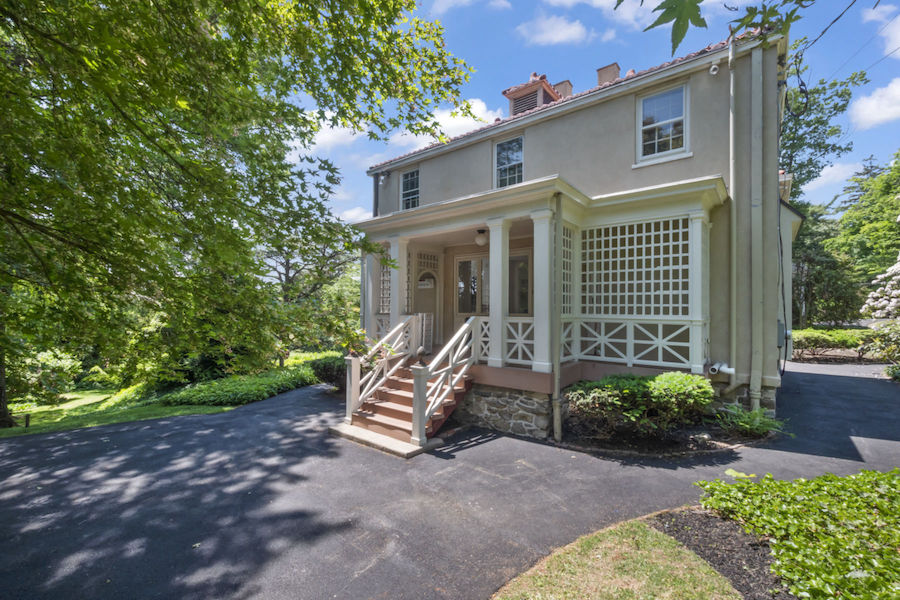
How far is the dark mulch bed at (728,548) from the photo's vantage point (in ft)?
8.63

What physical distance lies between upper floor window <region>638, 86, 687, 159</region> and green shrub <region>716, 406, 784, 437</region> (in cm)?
478

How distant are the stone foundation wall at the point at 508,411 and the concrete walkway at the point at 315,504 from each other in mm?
364

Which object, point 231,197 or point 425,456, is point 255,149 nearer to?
point 231,197

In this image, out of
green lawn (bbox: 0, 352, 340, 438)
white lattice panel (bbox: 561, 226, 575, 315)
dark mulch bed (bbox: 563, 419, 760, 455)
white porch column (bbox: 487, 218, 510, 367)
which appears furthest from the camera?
green lawn (bbox: 0, 352, 340, 438)

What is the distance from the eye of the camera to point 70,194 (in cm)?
239

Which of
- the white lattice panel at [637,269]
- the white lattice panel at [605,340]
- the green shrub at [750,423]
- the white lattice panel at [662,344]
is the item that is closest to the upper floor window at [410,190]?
the white lattice panel at [637,269]

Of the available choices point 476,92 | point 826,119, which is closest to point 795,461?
point 476,92

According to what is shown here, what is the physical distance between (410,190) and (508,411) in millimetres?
7253

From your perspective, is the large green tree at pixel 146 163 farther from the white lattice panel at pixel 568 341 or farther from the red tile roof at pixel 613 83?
the white lattice panel at pixel 568 341

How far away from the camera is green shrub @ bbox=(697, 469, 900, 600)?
2.18 meters

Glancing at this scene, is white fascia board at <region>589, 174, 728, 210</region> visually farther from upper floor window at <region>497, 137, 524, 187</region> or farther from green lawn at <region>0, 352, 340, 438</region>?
green lawn at <region>0, 352, 340, 438</region>

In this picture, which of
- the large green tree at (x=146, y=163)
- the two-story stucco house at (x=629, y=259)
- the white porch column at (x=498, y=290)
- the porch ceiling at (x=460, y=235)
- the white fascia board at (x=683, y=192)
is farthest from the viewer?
the porch ceiling at (x=460, y=235)

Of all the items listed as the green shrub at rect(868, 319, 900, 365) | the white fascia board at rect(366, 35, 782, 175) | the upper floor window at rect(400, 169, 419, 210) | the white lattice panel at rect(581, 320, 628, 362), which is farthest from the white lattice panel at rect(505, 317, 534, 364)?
the green shrub at rect(868, 319, 900, 365)

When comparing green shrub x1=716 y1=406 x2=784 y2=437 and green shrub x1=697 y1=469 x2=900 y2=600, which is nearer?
green shrub x1=697 y1=469 x2=900 y2=600
